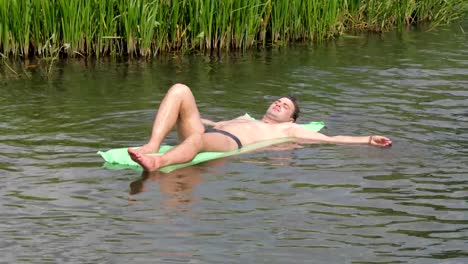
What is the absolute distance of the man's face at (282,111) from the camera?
30.3 ft

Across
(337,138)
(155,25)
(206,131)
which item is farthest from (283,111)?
(155,25)

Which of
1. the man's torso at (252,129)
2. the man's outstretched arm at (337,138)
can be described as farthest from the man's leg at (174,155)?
the man's outstretched arm at (337,138)

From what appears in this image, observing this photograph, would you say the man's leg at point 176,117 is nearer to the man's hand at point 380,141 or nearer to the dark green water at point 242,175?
the dark green water at point 242,175

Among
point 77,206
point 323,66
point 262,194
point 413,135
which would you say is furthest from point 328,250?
point 323,66

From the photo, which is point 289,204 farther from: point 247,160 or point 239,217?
point 247,160

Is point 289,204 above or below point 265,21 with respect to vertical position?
below

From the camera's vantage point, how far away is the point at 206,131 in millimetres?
8562

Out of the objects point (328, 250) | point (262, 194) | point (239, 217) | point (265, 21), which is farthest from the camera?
point (265, 21)

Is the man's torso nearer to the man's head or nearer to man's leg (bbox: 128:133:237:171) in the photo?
the man's head

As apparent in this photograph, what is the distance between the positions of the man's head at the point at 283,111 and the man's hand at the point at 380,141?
1.02 metres

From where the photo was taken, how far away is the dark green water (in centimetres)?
596

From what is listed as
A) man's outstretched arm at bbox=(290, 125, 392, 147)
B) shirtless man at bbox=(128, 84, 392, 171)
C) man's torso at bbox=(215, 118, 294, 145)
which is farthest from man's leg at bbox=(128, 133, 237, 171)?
man's outstretched arm at bbox=(290, 125, 392, 147)

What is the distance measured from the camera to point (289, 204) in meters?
6.83

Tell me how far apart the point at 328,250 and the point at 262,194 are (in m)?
1.30
